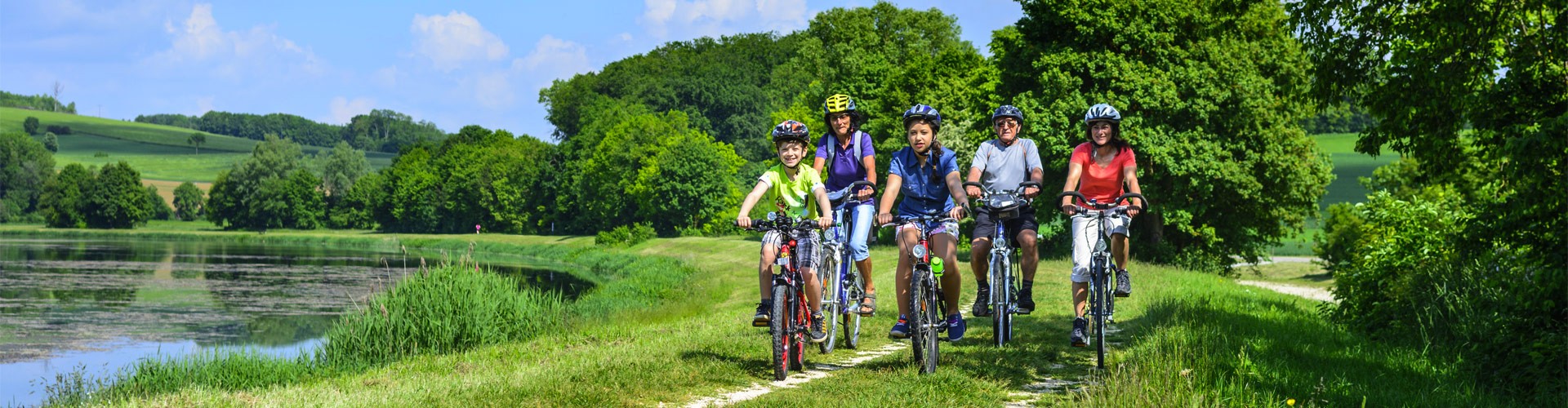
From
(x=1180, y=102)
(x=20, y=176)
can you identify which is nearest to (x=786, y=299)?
(x=1180, y=102)

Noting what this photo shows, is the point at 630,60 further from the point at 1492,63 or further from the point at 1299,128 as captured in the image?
the point at 1492,63

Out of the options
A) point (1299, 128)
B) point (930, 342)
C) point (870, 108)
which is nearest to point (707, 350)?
point (930, 342)

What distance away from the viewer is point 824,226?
798cm

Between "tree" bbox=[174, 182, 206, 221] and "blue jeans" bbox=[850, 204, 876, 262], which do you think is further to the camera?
"tree" bbox=[174, 182, 206, 221]

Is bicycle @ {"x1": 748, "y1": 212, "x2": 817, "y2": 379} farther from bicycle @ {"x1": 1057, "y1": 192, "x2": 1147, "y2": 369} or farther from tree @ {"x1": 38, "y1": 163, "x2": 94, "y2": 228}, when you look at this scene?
tree @ {"x1": 38, "y1": 163, "x2": 94, "y2": 228}

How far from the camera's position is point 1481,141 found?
9531 millimetres

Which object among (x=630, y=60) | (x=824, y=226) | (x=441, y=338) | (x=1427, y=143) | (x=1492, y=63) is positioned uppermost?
(x=630, y=60)

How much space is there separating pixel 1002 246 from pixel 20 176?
133 metres

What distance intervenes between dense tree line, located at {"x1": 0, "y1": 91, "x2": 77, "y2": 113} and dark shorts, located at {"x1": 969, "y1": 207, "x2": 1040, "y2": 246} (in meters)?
209

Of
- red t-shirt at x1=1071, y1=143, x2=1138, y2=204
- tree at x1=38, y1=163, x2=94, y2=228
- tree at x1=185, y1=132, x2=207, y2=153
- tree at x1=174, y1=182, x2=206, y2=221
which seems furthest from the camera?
tree at x1=185, y1=132, x2=207, y2=153

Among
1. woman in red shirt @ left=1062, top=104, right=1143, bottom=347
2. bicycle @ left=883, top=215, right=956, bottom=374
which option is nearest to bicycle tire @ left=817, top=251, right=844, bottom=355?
bicycle @ left=883, top=215, right=956, bottom=374

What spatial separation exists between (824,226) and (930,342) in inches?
41.6

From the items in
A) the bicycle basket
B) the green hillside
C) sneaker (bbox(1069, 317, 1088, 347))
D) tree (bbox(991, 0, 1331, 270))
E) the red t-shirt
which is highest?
the green hillside

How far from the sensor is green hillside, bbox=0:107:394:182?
145750 mm
